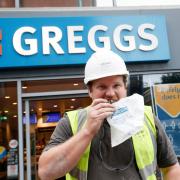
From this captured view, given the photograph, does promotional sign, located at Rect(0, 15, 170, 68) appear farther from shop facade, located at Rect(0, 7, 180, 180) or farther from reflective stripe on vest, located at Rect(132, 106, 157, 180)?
reflective stripe on vest, located at Rect(132, 106, 157, 180)

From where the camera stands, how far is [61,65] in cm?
615

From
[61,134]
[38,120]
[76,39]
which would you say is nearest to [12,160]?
[38,120]

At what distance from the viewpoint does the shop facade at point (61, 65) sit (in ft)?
20.0

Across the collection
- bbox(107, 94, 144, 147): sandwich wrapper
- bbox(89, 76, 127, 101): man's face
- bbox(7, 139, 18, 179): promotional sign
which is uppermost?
bbox(89, 76, 127, 101): man's face

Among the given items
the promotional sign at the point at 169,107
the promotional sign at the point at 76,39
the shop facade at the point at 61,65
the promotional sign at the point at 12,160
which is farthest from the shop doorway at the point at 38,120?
the promotional sign at the point at 169,107

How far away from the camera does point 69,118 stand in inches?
72.0

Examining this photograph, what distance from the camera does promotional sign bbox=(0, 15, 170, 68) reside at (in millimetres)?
6090

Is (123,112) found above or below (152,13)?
below

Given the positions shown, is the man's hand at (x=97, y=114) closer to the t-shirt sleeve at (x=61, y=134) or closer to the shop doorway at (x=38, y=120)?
the t-shirt sleeve at (x=61, y=134)

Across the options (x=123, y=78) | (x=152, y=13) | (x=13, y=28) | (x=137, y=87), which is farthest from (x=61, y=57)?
(x=123, y=78)

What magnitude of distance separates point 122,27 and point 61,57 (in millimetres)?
1219

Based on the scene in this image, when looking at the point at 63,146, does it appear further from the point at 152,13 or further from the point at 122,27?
the point at 152,13

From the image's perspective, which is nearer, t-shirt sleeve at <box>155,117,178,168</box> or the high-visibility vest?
the high-visibility vest

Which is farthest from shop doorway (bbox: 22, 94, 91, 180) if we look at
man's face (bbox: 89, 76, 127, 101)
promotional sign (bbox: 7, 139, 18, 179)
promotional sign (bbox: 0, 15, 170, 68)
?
man's face (bbox: 89, 76, 127, 101)
